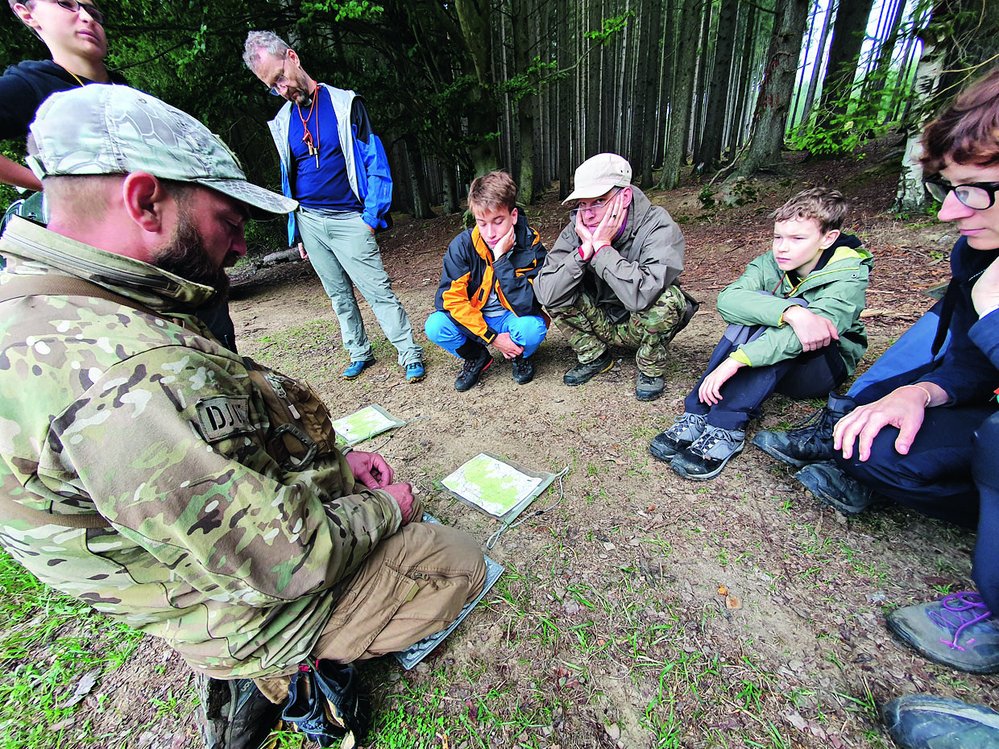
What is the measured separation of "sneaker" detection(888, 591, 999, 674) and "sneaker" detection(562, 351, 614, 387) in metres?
2.03

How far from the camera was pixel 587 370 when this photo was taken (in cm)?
319

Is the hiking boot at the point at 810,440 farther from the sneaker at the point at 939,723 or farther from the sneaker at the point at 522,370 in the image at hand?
the sneaker at the point at 522,370

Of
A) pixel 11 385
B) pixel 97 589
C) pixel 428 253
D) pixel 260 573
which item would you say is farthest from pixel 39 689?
pixel 428 253

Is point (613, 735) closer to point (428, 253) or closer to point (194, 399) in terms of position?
point (194, 399)

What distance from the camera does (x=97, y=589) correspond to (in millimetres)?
1023

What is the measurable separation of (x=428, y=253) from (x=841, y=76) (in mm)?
5968

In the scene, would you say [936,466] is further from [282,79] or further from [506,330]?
[282,79]

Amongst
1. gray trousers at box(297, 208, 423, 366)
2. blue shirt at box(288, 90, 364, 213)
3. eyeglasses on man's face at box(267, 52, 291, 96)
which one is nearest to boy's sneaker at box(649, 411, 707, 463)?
gray trousers at box(297, 208, 423, 366)

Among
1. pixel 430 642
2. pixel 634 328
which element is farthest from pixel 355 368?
pixel 430 642

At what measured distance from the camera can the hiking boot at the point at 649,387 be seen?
2832mm

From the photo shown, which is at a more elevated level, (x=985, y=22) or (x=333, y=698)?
(x=985, y=22)

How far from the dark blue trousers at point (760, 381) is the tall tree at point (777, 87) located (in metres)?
5.72

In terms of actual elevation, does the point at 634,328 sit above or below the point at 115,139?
below

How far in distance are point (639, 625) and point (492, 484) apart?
995 millimetres
